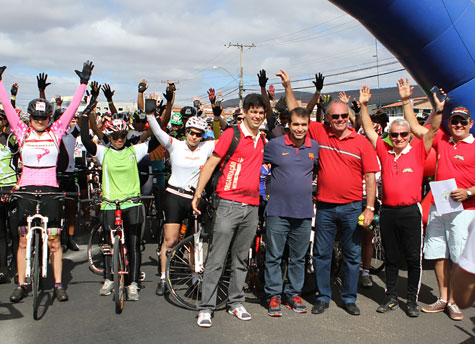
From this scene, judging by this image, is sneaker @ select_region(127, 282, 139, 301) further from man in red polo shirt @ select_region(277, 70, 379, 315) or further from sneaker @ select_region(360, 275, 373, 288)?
sneaker @ select_region(360, 275, 373, 288)

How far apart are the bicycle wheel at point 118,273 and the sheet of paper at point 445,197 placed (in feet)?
11.7

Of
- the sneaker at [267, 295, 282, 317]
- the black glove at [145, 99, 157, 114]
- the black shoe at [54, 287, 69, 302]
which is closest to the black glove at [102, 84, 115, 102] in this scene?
the black glove at [145, 99, 157, 114]

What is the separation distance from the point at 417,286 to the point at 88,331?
3.54 m

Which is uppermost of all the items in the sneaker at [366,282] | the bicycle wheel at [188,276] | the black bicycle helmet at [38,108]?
the black bicycle helmet at [38,108]

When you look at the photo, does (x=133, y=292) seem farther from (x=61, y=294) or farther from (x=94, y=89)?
(x=94, y=89)

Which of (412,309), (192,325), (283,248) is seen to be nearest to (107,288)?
(192,325)

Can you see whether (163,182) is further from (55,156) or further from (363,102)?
(363,102)

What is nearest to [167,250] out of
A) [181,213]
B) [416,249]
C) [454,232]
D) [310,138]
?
[181,213]

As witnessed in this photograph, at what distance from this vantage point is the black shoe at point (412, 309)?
4.80 m

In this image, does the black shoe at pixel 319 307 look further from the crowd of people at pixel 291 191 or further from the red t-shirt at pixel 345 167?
the red t-shirt at pixel 345 167

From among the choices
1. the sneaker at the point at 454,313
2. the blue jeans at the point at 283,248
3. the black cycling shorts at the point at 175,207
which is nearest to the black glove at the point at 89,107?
the black cycling shorts at the point at 175,207

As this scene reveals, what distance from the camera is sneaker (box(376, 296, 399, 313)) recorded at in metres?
4.91

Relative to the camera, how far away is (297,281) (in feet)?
16.1

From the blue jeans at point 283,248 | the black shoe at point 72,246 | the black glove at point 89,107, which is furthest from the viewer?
the black shoe at point 72,246
